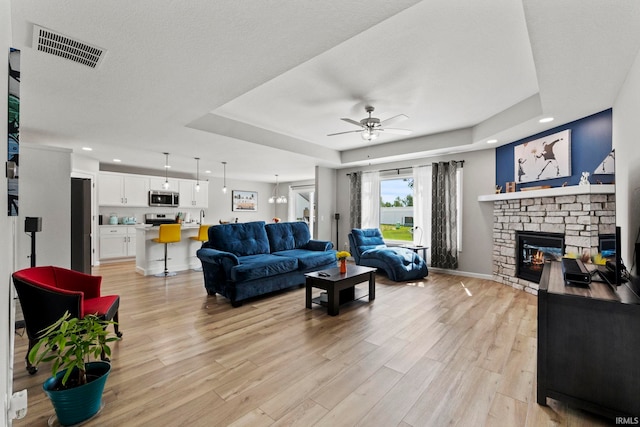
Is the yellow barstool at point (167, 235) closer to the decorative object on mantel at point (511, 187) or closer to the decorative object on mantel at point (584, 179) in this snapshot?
the decorative object on mantel at point (511, 187)

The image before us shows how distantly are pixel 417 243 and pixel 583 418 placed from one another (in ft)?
15.0

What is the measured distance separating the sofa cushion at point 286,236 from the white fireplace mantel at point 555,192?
3401 mm

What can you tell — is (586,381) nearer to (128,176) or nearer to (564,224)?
(564,224)

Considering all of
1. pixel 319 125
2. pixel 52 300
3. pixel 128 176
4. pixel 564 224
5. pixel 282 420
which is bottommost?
pixel 282 420

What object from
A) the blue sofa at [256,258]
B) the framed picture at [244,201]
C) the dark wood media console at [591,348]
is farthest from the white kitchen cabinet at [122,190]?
the dark wood media console at [591,348]

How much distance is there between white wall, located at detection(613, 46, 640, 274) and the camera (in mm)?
2223

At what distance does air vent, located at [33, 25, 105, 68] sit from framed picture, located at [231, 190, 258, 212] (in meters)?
7.72

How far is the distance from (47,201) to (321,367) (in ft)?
12.5

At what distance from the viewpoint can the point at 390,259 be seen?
17.1 feet

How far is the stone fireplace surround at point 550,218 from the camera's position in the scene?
3.57m

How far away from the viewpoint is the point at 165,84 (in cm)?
279

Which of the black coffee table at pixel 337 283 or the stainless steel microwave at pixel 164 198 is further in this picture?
the stainless steel microwave at pixel 164 198

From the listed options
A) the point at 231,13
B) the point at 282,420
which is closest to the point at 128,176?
the point at 231,13

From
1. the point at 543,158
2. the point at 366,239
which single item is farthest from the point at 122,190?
the point at 543,158
